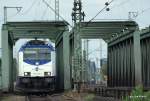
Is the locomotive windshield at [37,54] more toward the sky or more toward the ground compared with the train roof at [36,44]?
more toward the ground

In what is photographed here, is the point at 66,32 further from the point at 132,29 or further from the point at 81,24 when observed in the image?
the point at 132,29

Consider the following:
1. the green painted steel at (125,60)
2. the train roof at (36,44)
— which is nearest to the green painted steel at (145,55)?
the green painted steel at (125,60)

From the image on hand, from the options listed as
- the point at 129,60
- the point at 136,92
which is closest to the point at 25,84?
the point at 129,60

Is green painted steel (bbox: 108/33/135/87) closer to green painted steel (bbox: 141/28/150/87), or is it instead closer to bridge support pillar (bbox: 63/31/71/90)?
green painted steel (bbox: 141/28/150/87)

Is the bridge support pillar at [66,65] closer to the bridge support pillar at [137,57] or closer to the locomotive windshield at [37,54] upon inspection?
the locomotive windshield at [37,54]

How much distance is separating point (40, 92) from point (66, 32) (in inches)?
259

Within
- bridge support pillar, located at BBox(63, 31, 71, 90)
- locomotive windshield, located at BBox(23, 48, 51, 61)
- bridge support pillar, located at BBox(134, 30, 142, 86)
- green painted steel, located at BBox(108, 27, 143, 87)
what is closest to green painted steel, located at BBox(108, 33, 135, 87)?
green painted steel, located at BBox(108, 27, 143, 87)

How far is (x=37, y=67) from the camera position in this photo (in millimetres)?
42781

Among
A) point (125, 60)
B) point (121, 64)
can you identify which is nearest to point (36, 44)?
point (125, 60)

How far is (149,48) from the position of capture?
49.9 meters

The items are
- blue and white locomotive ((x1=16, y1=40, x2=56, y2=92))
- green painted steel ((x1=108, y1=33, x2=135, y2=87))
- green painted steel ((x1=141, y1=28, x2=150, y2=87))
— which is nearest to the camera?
blue and white locomotive ((x1=16, y1=40, x2=56, y2=92))

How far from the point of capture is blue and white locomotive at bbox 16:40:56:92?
4272cm

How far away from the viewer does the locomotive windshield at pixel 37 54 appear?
4306 centimetres

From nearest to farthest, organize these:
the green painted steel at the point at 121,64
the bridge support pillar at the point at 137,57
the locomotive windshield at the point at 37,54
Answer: the locomotive windshield at the point at 37,54 < the bridge support pillar at the point at 137,57 < the green painted steel at the point at 121,64
